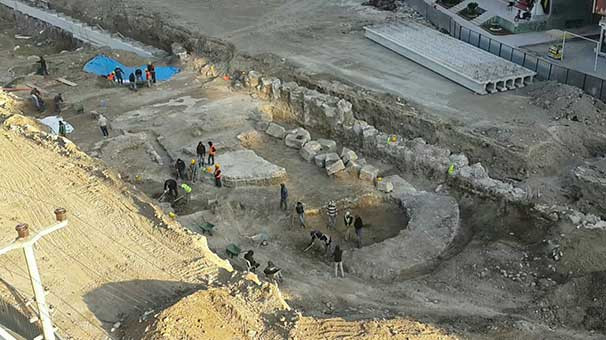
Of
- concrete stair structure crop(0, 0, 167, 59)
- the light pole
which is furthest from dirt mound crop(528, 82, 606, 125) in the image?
the light pole

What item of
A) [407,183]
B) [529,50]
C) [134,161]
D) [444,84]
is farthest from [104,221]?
[529,50]

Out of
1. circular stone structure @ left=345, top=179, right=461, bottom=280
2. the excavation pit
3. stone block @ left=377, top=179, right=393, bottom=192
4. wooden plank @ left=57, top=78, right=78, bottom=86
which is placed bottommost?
the excavation pit

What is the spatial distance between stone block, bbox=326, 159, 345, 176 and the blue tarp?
10994mm

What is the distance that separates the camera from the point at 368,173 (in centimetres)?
2317

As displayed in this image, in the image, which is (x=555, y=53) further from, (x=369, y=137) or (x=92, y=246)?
(x=92, y=246)

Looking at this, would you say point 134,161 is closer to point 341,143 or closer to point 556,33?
point 341,143

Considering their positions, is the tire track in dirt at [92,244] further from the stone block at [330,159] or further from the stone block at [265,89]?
the stone block at [265,89]

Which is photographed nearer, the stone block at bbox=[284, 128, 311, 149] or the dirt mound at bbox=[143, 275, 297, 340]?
the dirt mound at bbox=[143, 275, 297, 340]

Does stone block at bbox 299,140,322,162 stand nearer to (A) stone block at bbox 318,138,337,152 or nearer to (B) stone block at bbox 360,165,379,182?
(A) stone block at bbox 318,138,337,152

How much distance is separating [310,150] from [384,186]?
10.8 feet

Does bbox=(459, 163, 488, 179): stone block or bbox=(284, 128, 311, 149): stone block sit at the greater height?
bbox=(459, 163, 488, 179): stone block

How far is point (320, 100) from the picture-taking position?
27.4m

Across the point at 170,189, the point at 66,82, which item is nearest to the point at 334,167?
the point at 170,189

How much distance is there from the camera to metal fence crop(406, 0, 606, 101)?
27.4 metres
